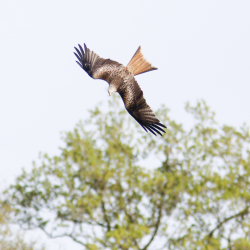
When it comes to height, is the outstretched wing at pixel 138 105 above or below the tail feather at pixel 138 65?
below

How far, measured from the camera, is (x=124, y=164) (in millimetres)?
16625

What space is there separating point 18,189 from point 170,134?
580cm

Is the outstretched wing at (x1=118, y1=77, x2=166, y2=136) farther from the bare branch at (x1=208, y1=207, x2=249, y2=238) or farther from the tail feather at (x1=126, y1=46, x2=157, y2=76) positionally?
the bare branch at (x1=208, y1=207, x2=249, y2=238)

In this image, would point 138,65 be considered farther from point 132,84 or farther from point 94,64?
point 94,64

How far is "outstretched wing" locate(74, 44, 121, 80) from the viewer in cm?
705

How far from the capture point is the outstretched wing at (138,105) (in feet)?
22.4

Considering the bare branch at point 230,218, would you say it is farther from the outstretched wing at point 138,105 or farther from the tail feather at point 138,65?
the tail feather at point 138,65

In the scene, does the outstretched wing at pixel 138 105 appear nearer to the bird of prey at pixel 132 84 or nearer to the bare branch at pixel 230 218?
the bird of prey at pixel 132 84

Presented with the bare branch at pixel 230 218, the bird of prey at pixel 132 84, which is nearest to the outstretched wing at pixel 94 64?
the bird of prey at pixel 132 84

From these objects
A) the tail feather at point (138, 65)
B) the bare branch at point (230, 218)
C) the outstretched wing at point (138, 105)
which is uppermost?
the bare branch at point (230, 218)

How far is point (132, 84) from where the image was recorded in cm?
683

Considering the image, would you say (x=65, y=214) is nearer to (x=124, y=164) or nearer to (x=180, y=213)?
(x=124, y=164)

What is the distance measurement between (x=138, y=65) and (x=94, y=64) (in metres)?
0.84

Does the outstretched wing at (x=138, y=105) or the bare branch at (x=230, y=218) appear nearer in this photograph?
the outstretched wing at (x=138, y=105)
